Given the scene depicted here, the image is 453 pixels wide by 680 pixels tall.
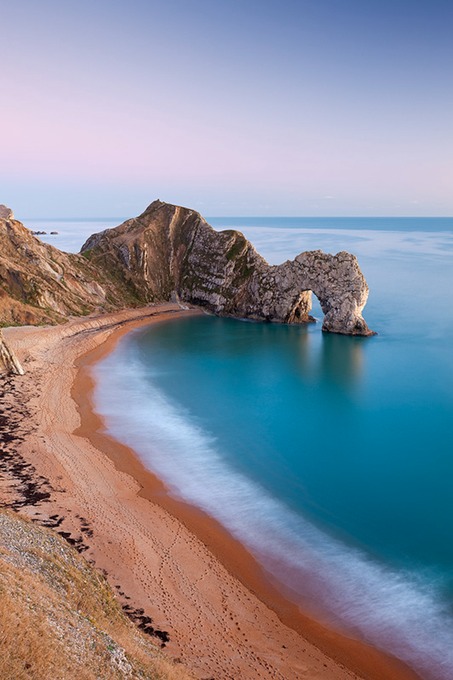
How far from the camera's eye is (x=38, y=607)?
17812 mm

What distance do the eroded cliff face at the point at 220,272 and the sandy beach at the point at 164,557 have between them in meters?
55.5

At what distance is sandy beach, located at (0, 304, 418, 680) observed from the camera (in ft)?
73.6

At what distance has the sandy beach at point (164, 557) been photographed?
73.6ft

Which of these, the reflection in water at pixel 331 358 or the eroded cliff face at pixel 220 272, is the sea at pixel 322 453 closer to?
the reflection in water at pixel 331 358

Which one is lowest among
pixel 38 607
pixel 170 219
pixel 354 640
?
pixel 354 640

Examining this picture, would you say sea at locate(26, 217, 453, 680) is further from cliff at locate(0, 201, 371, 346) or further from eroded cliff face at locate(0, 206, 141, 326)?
eroded cliff face at locate(0, 206, 141, 326)

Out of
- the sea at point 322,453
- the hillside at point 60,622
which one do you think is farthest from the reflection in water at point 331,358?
the hillside at point 60,622

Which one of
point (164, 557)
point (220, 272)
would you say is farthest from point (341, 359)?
point (164, 557)

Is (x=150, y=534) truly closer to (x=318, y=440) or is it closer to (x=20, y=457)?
(x=20, y=457)

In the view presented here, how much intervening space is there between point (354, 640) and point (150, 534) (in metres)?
13.3

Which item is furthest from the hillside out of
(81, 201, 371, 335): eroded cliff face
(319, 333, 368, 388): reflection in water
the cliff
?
(81, 201, 371, 335): eroded cliff face

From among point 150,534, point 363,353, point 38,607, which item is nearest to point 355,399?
point 363,353

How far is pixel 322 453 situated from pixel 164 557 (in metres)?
20.8

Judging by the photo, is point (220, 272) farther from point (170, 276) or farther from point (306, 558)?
point (306, 558)
